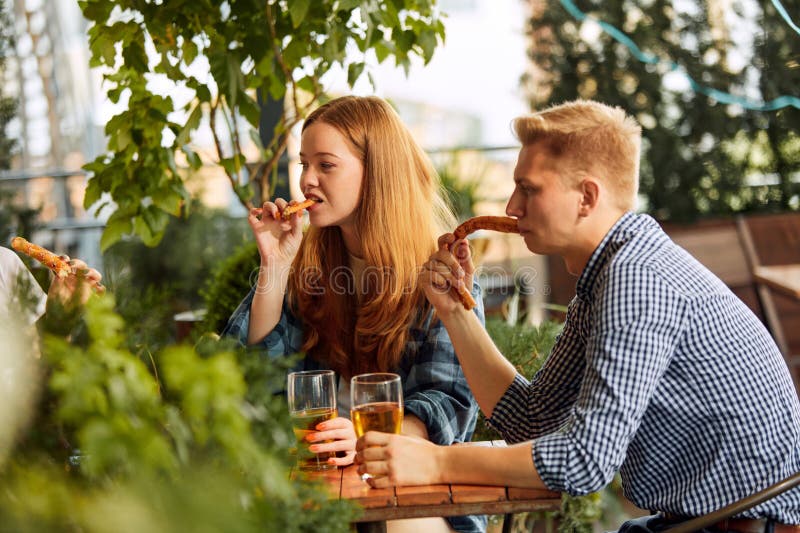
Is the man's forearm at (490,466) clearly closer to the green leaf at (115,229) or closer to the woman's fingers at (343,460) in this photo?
the woman's fingers at (343,460)

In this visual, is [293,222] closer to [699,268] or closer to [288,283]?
[288,283]

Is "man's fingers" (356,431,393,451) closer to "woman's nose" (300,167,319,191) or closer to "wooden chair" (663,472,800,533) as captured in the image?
"wooden chair" (663,472,800,533)

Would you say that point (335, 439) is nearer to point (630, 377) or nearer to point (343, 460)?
point (343, 460)

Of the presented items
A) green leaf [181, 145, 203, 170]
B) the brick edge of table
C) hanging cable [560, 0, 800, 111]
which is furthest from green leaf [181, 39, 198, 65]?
hanging cable [560, 0, 800, 111]

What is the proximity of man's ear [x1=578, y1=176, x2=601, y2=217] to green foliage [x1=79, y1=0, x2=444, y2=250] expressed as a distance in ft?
3.35

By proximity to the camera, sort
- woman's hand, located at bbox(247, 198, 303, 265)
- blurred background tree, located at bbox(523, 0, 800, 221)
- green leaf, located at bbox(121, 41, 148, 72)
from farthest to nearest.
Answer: blurred background tree, located at bbox(523, 0, 800, 221)
green leaf, located at bbox(121, 41, 148, 72)
woman's hand, located at bbox(247, 198, 303, 265)

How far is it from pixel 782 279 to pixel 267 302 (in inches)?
94.0

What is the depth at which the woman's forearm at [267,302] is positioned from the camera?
205 cm

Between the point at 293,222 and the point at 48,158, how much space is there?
4.72 metres

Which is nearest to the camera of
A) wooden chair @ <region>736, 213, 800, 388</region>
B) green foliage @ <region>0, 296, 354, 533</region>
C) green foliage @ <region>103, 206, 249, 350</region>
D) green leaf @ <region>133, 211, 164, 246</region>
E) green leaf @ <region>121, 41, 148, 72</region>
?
green foliage @ <region>0, 296, 354, 533</region>

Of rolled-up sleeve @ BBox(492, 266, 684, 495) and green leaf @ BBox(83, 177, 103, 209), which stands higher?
green leaf @ BBox(83, 177, 103, 209)

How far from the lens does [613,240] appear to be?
4.65 ft

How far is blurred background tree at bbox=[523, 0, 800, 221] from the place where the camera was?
501 cm

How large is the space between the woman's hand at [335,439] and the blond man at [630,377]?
152 mm
